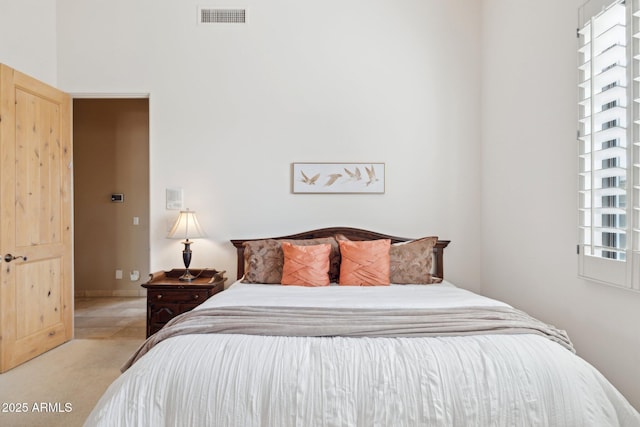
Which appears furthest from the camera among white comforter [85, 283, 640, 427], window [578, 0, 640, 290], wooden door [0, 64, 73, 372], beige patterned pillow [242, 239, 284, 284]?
beige patterned pillow [242, 239, 284, 284]

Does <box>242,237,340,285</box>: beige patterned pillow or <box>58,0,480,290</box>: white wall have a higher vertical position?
<box>58,0,480,290</box>: white wall

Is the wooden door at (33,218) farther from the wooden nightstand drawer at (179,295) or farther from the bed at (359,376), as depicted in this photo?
the bed at (359,376)

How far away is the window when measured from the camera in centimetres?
186

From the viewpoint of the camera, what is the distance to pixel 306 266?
3023 millimetres

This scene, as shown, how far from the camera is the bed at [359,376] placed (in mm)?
1469

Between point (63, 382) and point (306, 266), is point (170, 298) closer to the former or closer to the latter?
point (63, 382)

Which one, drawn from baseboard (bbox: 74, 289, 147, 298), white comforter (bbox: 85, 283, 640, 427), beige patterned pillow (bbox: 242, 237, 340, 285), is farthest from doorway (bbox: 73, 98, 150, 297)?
white comforter (bbox: 85, 283, 640, 427)

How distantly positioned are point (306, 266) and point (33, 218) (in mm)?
2310

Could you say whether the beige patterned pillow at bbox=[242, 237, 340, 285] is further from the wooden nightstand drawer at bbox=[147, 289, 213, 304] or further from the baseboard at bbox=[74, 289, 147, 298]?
the baseboard at bbox=[74, 289, 147, 298]

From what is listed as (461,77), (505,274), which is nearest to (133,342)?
(505,274)

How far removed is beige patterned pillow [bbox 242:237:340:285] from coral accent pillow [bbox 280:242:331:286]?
91 mm

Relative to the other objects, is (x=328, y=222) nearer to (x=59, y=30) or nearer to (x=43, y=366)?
(x=43, y=366)

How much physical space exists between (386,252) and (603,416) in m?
1.80

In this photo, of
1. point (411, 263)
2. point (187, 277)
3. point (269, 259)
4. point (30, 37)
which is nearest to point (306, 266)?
point (269, 259)
